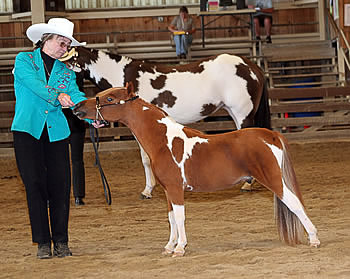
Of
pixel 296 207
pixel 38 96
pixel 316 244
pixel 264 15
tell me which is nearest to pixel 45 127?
pixel 38 96

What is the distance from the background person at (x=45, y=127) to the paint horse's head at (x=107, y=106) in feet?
0.37

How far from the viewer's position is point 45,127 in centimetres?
455

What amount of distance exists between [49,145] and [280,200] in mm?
1830

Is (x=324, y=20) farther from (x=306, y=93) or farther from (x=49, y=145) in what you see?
(x=49, y=145)

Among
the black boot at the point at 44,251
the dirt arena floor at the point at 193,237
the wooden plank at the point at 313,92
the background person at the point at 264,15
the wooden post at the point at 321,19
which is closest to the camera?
the dirt arena floor at the point at 193,237

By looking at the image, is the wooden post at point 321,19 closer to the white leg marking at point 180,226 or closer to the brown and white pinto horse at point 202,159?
the brown and white pinto horse at point 202,159

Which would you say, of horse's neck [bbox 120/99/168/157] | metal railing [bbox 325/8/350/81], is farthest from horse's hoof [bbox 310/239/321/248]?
metal railing [bbox 325/8/350/81]

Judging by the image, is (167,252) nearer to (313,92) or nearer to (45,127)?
(45,127)

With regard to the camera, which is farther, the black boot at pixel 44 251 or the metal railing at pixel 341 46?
the metal railing at pixel 341 46

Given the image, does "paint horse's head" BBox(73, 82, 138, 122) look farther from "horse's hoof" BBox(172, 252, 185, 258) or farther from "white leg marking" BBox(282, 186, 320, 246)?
"white leg marking" BBox(282, 186, 320, 246)

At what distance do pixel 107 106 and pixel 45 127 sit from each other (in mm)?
514

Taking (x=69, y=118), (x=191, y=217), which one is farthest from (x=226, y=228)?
(x=69, y=118)

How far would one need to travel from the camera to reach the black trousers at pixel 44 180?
14.6 feet

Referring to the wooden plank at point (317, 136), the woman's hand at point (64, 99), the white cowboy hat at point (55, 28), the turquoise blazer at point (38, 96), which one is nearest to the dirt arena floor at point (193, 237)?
the turquoise blazer at point (38, 96)
